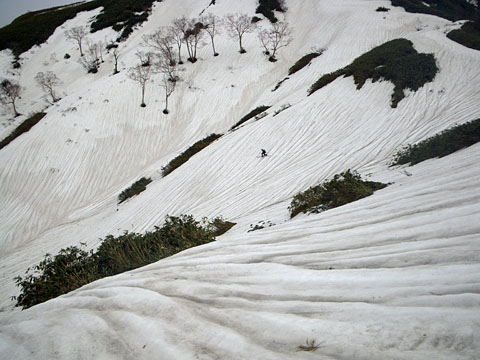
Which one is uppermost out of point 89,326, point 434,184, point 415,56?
point 415,56

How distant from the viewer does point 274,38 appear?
29.2 m

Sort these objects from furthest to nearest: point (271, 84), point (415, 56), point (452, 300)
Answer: point (271, 84)
point (415, 56)
point (452, 300)

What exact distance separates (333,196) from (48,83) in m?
31.0

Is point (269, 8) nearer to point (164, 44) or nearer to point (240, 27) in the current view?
point (240, 27)

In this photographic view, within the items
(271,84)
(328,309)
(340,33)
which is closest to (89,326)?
(328,309)

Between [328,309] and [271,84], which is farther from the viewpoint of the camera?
[271,84]

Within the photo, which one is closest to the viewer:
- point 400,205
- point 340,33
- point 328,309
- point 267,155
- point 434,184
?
point 328,309

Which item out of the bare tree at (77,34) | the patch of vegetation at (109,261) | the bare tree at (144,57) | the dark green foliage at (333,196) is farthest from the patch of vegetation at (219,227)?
the bare tree at (77,34)

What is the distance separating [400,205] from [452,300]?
161 cm

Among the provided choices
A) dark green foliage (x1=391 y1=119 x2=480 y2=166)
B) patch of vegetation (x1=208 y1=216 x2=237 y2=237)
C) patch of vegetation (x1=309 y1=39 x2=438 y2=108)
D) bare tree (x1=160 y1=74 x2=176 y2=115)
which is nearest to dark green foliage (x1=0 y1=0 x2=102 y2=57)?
bare tree (x1=160 y1=74 x2=176 y2=115)

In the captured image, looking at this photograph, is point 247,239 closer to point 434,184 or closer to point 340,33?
point 434,184

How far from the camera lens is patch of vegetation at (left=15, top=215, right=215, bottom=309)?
4.12 metres

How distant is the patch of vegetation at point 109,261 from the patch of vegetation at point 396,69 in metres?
10.4

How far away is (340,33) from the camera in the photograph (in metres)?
25.6
